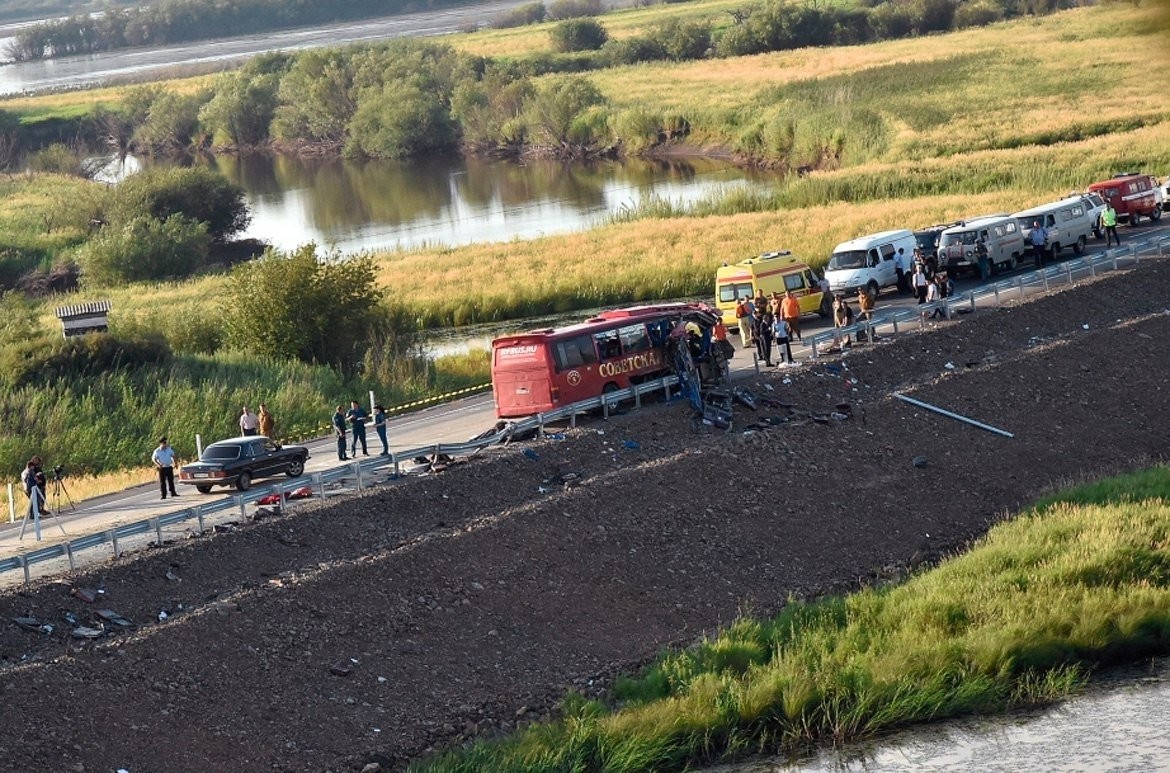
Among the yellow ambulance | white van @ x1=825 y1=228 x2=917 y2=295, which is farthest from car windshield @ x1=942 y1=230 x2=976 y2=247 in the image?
the yellow ambulance

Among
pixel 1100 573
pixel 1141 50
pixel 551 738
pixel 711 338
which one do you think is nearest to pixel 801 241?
pixel 711 338

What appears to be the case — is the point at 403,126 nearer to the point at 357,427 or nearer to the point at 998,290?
the point at 998,290

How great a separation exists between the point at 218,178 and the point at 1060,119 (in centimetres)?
4360

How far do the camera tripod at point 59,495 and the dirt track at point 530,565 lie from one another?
615 centimetres

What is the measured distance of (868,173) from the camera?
75062 millimetres

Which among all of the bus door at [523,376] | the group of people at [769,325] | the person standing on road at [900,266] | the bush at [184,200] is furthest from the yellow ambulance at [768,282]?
the bush at [184,200]

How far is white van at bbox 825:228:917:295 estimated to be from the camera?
149 feet

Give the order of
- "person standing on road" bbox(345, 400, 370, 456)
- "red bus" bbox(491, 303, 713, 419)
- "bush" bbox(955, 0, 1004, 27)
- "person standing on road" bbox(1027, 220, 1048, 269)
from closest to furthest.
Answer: "person standing on road" bbox(345, 400, 370, 456) → "red bus" bbox(491, 303, 713, 419) → "person standing on road" bbox(1027, 220, 1048, 269) → "bush" bbox(955, 0, 1004, 27)

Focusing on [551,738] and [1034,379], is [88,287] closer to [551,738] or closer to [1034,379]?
[1034,379]

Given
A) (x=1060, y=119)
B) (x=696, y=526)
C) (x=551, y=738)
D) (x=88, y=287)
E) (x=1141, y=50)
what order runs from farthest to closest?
1. (x=1060, y=119)
2. (x=88, y=287)
3. (x=696, y=526)
4. (x=551, y=738)
5. (x=1141, y=50)

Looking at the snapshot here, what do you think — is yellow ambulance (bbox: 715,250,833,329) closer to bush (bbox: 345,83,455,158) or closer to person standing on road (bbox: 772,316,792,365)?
person standing on road (bbox: 772,316,792,365)

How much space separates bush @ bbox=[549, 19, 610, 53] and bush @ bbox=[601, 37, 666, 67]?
556cm

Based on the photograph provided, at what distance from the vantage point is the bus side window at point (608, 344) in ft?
108

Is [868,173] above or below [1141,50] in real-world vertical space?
below
